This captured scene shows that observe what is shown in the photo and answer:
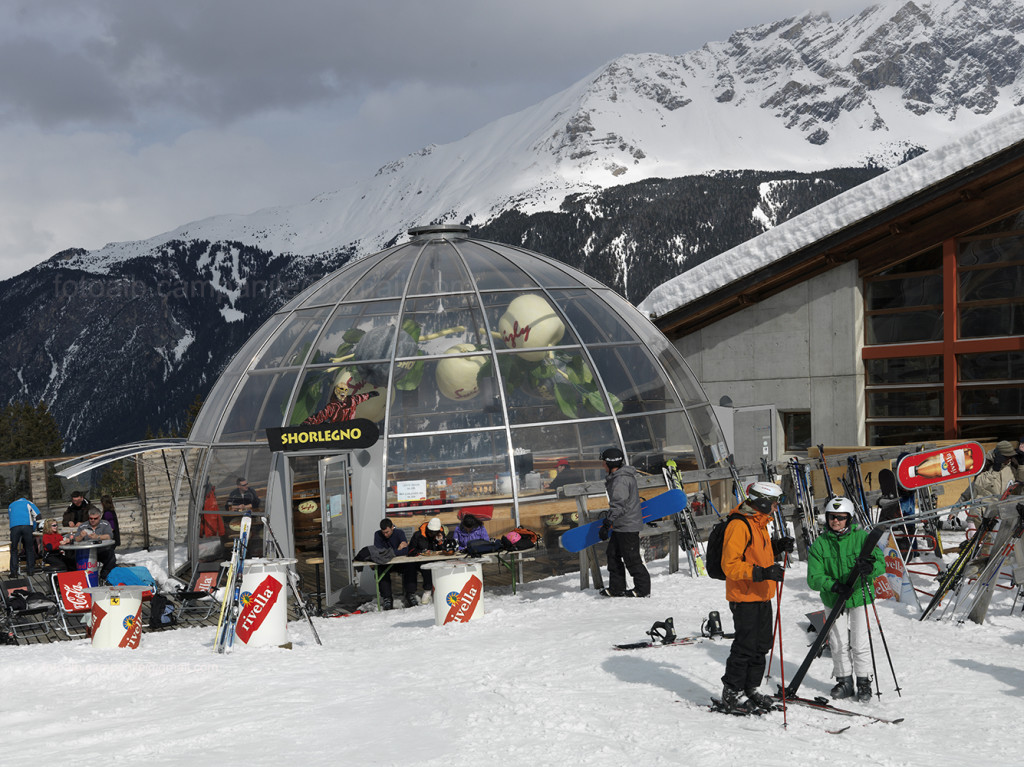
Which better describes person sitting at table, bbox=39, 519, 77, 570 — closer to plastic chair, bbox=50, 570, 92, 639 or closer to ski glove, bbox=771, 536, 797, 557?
plastic chair, bbox=50, 570, 92, 639

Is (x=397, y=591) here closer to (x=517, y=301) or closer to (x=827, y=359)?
(x=517, y=301)

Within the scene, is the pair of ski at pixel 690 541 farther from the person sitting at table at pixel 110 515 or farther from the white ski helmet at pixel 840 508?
the person sitting at table at pixel 110 515

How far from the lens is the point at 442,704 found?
8.84m

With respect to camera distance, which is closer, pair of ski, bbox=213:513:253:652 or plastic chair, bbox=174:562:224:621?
pair of ski, bbox=213:513:253:652

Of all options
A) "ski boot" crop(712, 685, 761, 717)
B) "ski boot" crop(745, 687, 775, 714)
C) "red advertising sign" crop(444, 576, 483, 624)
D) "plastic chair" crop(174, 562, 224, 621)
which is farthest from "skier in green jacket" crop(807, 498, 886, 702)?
"plastic chair" crop(174, 562, 224, 621)

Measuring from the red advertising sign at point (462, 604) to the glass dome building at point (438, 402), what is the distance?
8.72 feet

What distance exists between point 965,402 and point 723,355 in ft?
18.5

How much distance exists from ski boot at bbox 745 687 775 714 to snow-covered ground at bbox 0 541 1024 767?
0.07 m

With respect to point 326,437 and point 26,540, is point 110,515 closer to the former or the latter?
point 26,540

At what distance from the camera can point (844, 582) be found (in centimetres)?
841

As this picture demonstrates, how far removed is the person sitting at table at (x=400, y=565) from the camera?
552 inches

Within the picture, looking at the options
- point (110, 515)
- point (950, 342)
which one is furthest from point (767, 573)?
point (950, 342)

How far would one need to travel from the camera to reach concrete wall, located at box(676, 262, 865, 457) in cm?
2359

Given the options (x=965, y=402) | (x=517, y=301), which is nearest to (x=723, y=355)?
(x=965, y=402)
